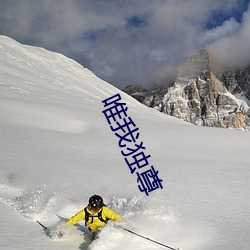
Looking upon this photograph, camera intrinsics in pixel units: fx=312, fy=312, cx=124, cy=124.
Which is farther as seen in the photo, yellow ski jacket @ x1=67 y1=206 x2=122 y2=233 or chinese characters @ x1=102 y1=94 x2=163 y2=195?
chinese characters @ x1=102 y1=94 x2=163 y2=195

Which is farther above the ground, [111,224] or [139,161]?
[139,161]

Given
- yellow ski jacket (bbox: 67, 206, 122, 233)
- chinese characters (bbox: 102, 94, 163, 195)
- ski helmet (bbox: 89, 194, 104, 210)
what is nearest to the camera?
ski helmet (bbox: 89, 194, 104, 210)

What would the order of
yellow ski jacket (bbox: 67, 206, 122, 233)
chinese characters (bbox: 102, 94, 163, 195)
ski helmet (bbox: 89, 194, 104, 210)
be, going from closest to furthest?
ski helmet (bbox: 89, 194, 104, 210) < yellow ski jacket (bbox: 67, 206, 122, 233) < chinese characters (bbox: 102, 94, 163, 195)

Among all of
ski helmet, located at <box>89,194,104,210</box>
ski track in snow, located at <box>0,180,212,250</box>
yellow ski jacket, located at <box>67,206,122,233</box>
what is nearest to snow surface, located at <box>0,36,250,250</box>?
ski track in snow, located at <box>0,180,212,250</box>

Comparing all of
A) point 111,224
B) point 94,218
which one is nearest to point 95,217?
point 94,218

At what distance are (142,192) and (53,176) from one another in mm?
2545

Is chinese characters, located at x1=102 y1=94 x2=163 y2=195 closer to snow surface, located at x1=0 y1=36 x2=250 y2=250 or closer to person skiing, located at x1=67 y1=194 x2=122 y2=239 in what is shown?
snow surface, located at x1=0 y1=36 x2=250 y2=250

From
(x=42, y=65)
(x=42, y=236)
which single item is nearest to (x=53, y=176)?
(x=42, y=236)

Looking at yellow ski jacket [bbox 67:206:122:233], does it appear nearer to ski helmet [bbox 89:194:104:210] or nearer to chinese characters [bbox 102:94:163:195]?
ski helmet [bbox 89:194:104:210]

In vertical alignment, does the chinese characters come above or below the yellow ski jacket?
above

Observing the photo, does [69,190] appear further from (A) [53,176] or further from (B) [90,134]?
(B) [90,134]

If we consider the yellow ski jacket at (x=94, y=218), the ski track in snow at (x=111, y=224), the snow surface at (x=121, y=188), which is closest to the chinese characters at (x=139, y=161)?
the snow surface at (x=121, y=188)

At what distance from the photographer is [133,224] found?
6.08m

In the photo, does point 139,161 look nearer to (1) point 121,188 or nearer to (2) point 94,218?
(1) point 121,188
